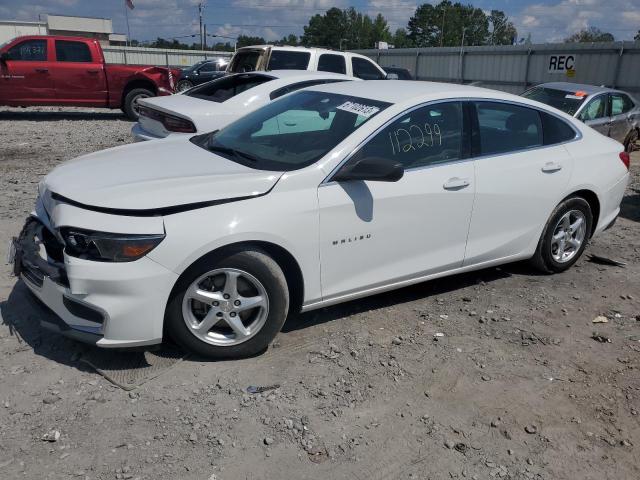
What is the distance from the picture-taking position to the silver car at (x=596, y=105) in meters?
10.5

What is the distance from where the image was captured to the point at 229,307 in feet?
11.1

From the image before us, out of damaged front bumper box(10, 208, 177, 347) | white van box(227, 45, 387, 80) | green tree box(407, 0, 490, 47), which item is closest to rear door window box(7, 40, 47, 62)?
white van box(227, 45, 387, 80)

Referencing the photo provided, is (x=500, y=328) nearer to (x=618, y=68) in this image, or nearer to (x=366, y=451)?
(x=366, y=451)

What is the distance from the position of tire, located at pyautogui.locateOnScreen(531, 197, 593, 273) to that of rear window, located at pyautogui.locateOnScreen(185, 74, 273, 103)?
4.22 metres

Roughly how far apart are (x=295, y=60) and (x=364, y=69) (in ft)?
5.35

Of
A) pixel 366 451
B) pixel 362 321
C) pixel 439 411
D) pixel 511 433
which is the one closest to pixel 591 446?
pixel 511 433

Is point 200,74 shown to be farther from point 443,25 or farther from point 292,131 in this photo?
point 443,25

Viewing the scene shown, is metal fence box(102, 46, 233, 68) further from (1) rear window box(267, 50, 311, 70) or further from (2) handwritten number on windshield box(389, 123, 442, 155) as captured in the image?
(2) handwritten number on windshield box(389, 123, 442, 155)

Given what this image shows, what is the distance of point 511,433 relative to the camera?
3.03 meters

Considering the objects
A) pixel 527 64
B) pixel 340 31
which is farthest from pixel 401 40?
pixel 527 64

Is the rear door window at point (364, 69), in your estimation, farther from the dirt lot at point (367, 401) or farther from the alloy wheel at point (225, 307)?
the alloy wheel at point (225, 307)

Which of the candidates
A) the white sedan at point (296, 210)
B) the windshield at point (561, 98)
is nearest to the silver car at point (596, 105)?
the windshield at point (561, 98)

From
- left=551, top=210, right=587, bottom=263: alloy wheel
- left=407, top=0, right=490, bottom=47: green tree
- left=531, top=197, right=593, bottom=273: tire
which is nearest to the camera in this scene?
left=531, top=197, right=593, bottom=273: tire

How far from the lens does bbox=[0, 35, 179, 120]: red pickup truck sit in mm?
13209
